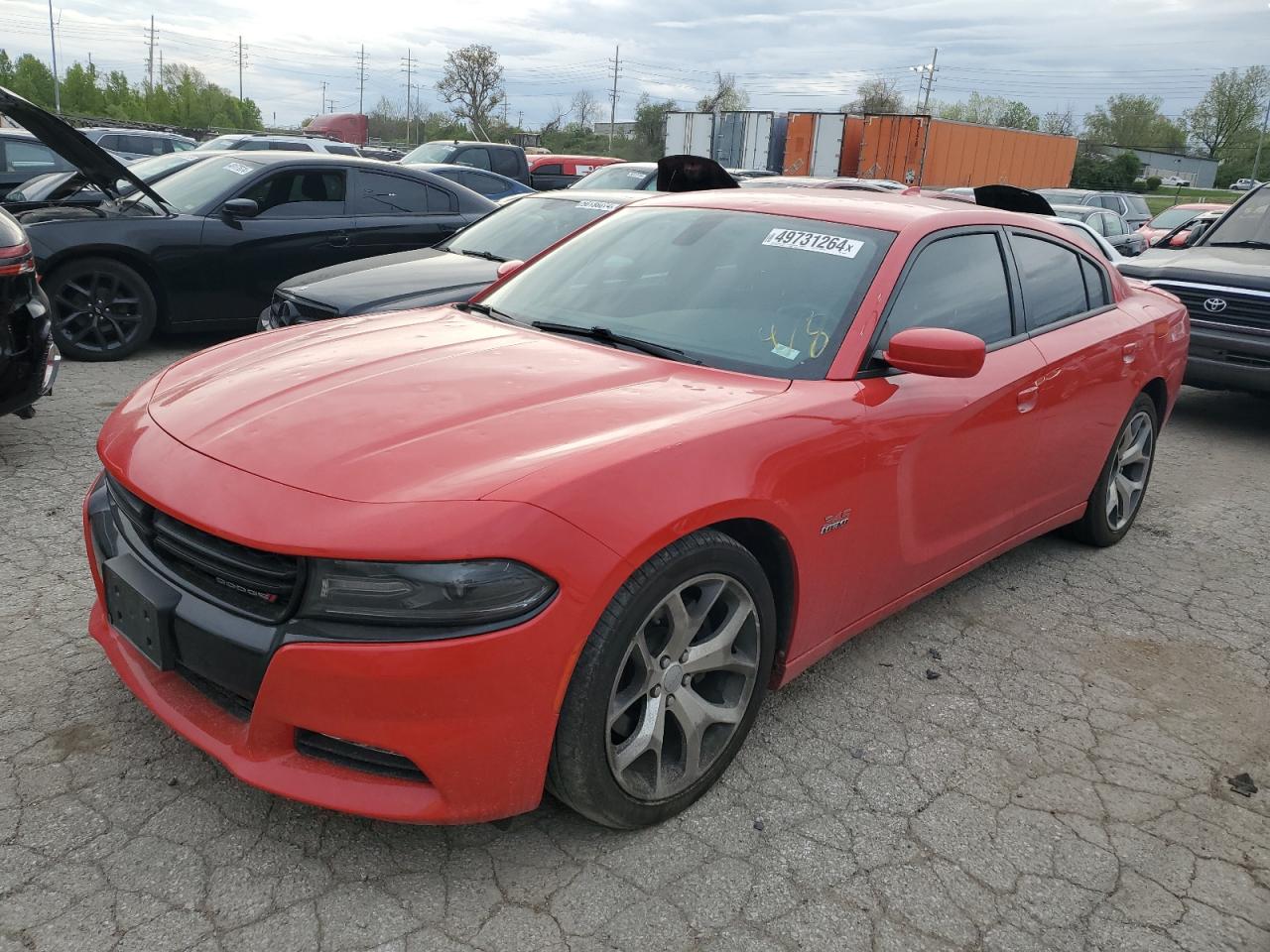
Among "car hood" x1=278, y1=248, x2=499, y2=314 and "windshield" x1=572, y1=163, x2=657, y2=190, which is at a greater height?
"windshield" x1=572, y1=163, x2=657, y2=190

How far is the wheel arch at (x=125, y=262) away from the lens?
22.1 feet

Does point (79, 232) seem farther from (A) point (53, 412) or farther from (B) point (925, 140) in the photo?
(B) point (925, 140)

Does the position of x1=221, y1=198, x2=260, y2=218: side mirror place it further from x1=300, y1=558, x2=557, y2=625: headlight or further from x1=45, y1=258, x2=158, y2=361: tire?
x1=300, y1=558, x2=557, y2=625: headlight

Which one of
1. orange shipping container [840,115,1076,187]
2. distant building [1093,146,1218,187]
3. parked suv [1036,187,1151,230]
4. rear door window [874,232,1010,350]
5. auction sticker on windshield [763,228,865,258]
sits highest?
distant building [1093,146,1218,187]

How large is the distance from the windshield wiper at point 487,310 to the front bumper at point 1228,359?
5.44 meters

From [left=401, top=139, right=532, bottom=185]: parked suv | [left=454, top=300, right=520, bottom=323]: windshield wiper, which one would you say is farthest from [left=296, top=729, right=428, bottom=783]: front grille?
[left=401, top=139, right=532, bottom=185]: parked suv

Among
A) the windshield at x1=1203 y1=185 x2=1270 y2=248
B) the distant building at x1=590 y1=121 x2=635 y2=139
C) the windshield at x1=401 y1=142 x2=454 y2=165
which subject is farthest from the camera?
the distant building at x1=590 y1=121 x2=635 y2=139

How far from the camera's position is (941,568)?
342 cm

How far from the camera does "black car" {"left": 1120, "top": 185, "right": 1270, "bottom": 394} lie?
6945 mm

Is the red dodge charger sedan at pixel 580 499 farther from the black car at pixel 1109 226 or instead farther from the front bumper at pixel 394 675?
the black car at pixel 1109 226

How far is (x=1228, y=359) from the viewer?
7066 mm

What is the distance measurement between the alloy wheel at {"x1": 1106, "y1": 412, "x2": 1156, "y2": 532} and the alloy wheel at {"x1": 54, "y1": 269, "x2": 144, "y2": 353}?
256 inches

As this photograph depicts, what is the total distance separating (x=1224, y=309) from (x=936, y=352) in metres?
5.56

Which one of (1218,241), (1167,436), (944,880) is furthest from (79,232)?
(1218,241)
